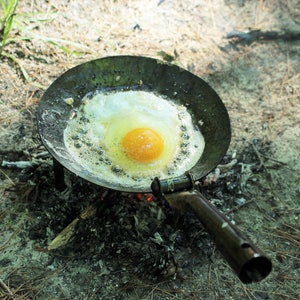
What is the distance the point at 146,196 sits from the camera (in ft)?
9.73

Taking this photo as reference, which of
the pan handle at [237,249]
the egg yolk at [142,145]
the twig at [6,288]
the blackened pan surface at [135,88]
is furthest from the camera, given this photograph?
the egg yolk at [142,145]

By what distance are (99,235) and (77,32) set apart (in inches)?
90.4

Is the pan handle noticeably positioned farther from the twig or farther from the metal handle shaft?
the twig

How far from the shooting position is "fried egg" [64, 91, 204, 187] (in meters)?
2.75

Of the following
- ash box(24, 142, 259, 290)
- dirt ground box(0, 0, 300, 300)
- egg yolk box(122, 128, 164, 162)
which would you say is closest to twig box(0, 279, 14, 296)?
dirt ground box(0, 0, 300, 300)

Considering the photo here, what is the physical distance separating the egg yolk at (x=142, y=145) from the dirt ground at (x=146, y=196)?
14.1 inches

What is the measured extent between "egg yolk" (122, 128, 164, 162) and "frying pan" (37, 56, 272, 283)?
255 mm

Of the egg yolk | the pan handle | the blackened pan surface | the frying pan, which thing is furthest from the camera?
the egg yolk

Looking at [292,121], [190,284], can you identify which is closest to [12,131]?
[190,284]

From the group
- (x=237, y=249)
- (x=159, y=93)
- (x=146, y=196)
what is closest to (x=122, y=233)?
(x=146, y=196)

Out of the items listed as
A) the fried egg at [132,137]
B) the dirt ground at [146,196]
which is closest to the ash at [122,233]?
the dirt ground at [146,196]

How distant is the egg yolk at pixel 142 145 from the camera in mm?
2807

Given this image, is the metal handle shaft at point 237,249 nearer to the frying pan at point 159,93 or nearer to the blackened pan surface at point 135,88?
the frying pan at point 159,93

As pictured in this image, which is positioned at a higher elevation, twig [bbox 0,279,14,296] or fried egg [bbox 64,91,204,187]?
fried egg [bbox 64,91,204,187]
